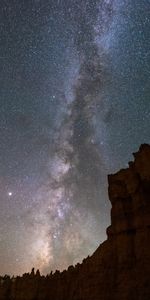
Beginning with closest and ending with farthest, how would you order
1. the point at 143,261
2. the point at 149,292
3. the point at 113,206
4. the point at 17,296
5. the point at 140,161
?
the point at 149,292 → the point at 143,261 → the point at 140,161 → the point at 113,206 → the point at 17,296

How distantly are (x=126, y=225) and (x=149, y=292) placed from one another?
7507mm

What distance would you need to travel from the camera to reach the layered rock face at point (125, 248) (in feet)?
115

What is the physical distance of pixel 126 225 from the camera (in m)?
38.3

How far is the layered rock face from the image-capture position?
34.9 metres

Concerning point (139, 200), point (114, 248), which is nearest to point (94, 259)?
point (114, 248)

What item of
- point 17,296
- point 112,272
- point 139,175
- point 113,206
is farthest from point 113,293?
point 17,296

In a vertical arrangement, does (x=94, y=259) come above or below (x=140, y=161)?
below

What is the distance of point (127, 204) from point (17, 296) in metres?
31.7

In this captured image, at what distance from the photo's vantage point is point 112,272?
3819cm

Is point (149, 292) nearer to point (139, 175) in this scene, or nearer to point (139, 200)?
point (139, 200)

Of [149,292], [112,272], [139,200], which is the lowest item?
[149,292]

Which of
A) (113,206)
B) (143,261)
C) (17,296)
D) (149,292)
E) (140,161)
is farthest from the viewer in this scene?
(17,296)

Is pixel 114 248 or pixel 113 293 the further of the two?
pixel 114 248

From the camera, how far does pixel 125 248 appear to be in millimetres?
37406
